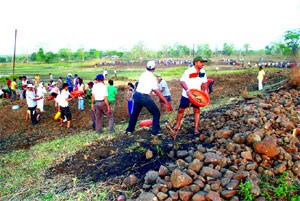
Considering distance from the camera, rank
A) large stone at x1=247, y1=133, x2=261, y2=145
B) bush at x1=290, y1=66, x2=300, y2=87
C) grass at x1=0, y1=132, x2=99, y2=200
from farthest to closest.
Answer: bush at x1=290, y1=66, x2=300, y2=87
grass at x1=0, y1=132, x2=99, y2=200
large stone at x1=247, y1=133, x2=261, y2=145

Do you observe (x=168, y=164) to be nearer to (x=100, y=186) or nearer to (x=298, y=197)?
(x=100, y=186)

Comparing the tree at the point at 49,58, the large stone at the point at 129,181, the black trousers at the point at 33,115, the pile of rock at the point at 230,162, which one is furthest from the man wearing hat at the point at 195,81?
the tree at the point at 49,58

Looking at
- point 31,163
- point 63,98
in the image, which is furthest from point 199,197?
point 63,98

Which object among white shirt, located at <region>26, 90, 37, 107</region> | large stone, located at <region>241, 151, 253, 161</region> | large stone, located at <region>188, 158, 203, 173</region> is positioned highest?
white shirt, located at <region>26, 90, 37, 107</region>

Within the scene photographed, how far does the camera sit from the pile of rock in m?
3.31

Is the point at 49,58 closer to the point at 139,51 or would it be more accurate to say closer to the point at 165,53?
the point at 139,51

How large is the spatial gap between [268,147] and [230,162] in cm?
57

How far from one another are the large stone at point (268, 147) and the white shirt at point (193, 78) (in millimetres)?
1718

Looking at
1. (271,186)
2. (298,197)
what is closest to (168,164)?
(271,186)

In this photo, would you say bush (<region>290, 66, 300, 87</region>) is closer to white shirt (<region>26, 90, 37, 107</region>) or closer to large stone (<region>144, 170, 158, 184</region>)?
large stone (<region>144, 170, 158, 184</region>)

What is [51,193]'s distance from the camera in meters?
3.98

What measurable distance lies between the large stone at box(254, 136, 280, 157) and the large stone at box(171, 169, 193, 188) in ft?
3.93

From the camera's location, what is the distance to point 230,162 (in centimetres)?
388

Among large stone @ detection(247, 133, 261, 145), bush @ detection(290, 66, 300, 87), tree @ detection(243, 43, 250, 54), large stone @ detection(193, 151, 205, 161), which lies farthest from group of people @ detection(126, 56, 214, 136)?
tree @ detection(243, 43, 250, 54)
